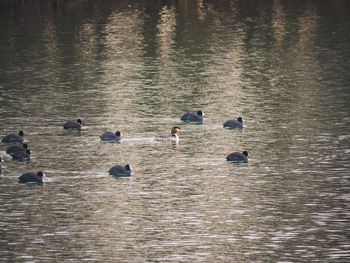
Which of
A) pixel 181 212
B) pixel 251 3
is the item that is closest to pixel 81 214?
pixel 181 212

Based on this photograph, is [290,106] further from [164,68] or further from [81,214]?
[81,214]

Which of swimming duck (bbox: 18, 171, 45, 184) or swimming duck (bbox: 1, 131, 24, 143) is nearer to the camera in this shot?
swimming duck (bbox: 18, 171, 45, 184)

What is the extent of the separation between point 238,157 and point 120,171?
6.18 metres

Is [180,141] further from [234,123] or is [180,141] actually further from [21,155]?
[21,155]

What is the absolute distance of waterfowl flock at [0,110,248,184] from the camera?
156ft

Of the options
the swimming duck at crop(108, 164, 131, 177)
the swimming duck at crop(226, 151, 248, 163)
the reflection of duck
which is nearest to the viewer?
the swimming duck at crop(108, 164, 131, 177)

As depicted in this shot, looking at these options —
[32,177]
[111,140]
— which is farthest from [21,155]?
[111,140]

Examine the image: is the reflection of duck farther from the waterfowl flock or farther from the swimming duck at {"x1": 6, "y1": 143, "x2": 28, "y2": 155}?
the swimming duck at {"x1": 6, "y1": 143, "x2": 28, "y2": 155}

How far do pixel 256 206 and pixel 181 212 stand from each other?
325cm

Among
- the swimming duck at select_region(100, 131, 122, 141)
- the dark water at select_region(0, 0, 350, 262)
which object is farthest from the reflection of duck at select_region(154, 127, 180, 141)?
the swimming duck at select_region(100, 131, 122, 141)

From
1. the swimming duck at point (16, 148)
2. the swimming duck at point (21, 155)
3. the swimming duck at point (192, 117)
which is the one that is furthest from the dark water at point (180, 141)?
the swimming duck at point (16, 148)

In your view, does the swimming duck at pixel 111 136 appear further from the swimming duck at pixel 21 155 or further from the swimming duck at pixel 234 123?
the swimming duck at pixel 234 123

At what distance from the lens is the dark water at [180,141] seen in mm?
39844

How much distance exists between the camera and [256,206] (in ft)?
144
